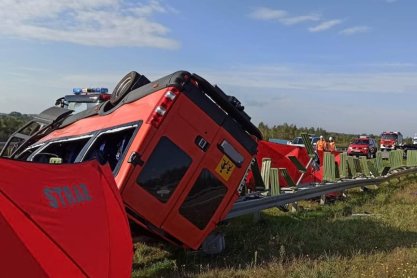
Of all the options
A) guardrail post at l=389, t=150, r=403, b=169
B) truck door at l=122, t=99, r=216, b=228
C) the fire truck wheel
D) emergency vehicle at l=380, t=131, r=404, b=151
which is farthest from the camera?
emergency vehicle at l=380, t=131, r=404, b=151

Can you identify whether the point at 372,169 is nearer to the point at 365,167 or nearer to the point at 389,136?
the point at 365,167

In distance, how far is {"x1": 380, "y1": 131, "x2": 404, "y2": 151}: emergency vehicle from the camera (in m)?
48.1

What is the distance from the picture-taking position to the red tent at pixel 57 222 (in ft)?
10.6

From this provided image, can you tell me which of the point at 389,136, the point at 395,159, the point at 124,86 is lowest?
the point at 395,159

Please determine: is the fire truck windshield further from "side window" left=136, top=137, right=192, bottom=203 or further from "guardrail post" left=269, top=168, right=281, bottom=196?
"side window" left=136, top=137, right=192, bottom=203

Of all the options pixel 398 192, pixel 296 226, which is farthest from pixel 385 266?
pixel 398 192

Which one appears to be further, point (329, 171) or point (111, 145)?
point (329, 171)

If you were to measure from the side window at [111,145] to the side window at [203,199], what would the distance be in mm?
1040

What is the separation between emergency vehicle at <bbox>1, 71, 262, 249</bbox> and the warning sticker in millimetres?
13

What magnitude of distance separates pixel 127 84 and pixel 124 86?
55 millimetres

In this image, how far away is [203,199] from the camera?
6211mm


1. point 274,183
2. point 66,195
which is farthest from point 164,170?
point 274,183

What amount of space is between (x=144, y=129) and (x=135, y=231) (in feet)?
4.45

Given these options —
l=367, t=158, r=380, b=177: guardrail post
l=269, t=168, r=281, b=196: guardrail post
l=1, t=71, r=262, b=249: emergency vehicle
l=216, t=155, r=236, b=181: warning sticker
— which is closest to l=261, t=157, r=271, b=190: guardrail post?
l=269, t=168, r=281, b=196: guardrail post
